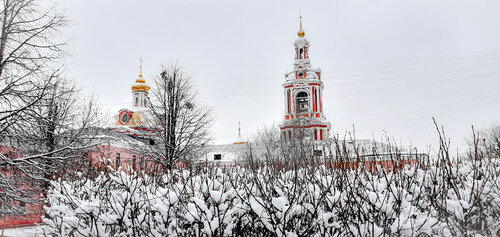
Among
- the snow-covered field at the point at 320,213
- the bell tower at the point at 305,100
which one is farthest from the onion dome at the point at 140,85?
the snow-covered field at the point at 320,213

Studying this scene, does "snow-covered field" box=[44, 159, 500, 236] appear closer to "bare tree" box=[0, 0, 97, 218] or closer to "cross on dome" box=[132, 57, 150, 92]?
"bare tree" box=[0, 0, 97, 218]

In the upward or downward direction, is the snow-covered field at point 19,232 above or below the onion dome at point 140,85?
below

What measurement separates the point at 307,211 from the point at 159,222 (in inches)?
65.4

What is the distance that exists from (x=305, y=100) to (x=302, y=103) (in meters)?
0.61

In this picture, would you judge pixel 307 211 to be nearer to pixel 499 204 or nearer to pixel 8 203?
pixel 499 204

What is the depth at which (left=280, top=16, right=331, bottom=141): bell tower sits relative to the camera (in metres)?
38.1

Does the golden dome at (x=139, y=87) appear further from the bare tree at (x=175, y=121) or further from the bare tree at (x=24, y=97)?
the bare tree at (x=24, y=97)

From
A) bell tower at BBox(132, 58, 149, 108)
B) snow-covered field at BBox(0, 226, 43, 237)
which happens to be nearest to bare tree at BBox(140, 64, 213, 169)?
snow-covered field at BBox(0, 226, 43, 237)

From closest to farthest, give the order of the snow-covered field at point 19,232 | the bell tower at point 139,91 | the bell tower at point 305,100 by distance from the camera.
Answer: the snow-covered field at point 19,232 → the bell tower at point 305,100 → the bell tower at point 139,91

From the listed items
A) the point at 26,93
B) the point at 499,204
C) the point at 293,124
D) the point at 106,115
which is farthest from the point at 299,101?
the point at 499,204

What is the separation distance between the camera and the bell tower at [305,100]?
38.1 metres

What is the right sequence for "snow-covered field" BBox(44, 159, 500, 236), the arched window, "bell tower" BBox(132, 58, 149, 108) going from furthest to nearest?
1. "bell tower" BBox(132, 58, 149, 108)
2. the arched window
3. "snow-covered field" BBox(44, 159, 500, 236)

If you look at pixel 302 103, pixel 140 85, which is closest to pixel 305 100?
pixel 302 103

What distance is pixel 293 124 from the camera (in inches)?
1416
